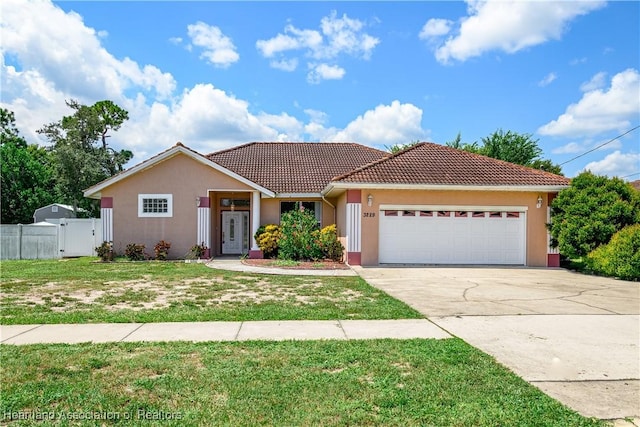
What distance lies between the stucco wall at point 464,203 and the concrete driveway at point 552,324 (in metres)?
2.58

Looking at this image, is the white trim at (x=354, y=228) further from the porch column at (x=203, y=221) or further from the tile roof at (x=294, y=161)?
the porch column at (x=203, y=221)

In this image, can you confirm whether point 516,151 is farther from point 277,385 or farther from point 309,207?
point 277,385

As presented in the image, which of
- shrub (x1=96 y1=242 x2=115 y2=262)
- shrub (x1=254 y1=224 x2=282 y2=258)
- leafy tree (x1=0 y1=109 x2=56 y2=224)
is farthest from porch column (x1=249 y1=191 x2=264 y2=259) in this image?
leafy tree (x1=0 y1=109 x2=56 y2=224)

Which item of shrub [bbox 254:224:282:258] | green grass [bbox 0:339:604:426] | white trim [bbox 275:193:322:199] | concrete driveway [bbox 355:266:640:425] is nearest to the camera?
green grass [bbox 0:339:604:426]

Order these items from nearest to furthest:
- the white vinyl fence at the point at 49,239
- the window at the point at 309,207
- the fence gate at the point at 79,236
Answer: the white vinyl fence at the point at 49,239 < the fence gate at the point at 79,236 < the window at the point at 309,207

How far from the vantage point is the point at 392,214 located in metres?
16.1

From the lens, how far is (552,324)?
Result: 22.6 ft

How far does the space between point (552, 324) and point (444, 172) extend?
1040cm

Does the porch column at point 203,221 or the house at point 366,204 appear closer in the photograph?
the house at point 366,204

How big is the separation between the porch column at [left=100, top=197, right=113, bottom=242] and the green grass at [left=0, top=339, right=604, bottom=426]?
1403cm

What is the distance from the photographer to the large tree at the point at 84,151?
32.1 meters

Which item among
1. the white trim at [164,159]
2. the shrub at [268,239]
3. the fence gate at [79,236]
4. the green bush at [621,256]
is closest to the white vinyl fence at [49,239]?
the fence gate at [79,236]

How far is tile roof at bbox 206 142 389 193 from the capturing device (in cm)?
2045

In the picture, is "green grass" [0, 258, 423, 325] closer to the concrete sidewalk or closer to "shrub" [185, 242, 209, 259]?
the concrete sidewalk
